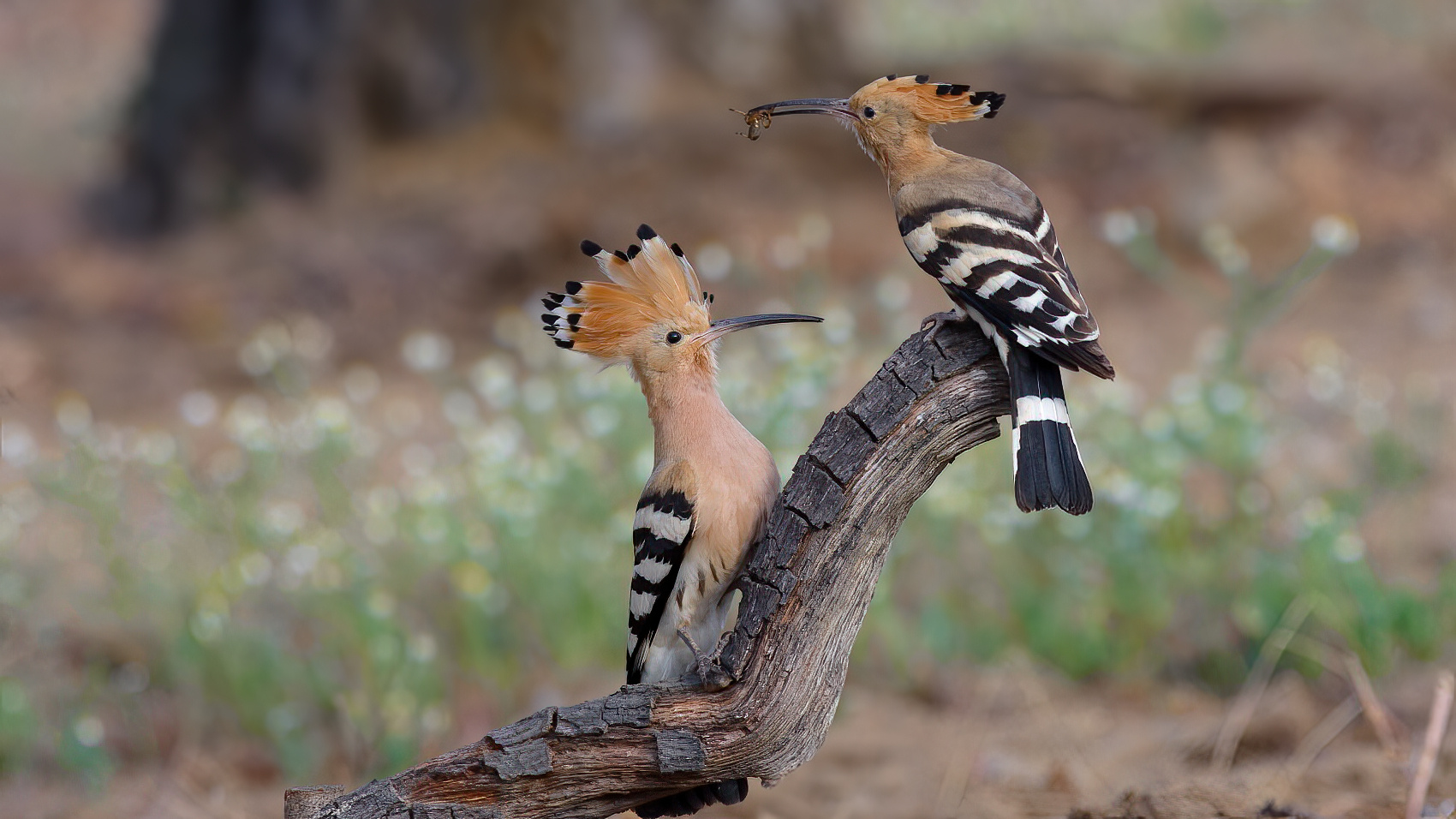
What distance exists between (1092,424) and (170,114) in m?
6.31

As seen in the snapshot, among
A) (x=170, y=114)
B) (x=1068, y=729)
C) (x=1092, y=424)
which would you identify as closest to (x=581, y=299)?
(x=1068, y=729)

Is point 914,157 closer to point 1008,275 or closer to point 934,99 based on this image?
point 934,99

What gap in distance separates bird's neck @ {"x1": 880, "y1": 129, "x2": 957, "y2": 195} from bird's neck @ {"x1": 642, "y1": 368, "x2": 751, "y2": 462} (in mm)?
522

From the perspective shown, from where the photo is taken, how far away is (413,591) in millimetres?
4773

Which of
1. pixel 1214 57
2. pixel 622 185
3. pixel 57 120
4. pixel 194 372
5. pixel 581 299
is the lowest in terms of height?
pixel 581 299

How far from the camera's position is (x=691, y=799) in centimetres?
251

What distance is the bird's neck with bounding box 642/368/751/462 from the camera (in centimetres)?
250

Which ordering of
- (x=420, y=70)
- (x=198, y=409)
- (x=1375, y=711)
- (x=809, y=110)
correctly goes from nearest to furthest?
(x=809, y=110) → (x=1375, y=711) → (x=198, y=409) → (x=420, y=70)

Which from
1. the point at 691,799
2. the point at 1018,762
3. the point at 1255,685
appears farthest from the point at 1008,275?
the point at 1255,685

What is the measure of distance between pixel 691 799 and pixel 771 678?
1.00 feet

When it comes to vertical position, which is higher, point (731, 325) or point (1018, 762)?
point (731, 325)

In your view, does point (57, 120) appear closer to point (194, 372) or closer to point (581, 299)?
point (194, 372)

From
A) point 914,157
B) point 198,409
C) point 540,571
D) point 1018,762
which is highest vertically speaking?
point 198,409

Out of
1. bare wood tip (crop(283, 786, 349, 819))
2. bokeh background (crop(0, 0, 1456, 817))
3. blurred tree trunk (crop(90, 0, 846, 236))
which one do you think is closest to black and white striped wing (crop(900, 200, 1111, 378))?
bokeh background (crop(0, 0, 1456, 817))
